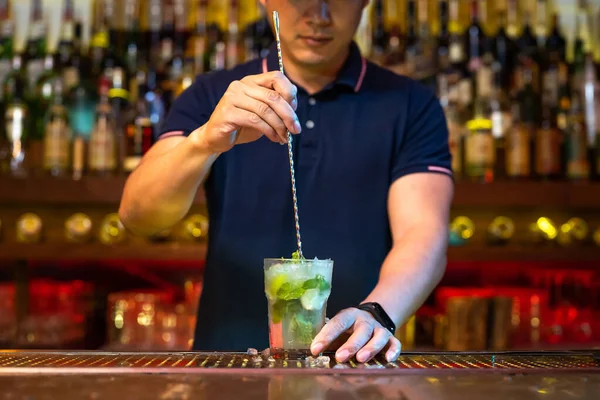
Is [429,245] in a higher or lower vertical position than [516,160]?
lower

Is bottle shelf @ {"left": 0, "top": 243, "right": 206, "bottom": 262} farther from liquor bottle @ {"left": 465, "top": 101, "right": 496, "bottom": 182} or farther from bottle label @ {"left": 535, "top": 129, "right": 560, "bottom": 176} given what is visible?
bottle label @ {"left": 535, "top": 129, "right": 560, "bottom": 176}

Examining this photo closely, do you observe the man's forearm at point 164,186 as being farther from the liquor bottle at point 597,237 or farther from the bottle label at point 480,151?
the liquor bottle at point 597,237

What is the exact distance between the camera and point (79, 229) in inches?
100

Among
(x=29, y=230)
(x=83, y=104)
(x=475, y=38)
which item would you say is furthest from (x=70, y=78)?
(x=475, y=38)

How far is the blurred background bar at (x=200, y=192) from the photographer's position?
2482 mm

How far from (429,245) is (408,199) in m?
0.13

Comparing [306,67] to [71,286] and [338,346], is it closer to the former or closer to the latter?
[338,346]

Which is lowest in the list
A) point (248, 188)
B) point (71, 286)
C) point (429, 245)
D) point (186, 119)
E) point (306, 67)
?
point (71, 286)

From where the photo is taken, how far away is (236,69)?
1.69 metres

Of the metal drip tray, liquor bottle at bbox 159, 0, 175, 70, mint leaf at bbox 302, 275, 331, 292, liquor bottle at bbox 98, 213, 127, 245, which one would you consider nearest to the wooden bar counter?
the metal drip tray

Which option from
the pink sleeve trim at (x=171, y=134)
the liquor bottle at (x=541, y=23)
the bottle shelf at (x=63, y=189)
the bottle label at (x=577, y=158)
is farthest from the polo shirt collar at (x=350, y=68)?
the liquor bottle at (x=541, y=23)

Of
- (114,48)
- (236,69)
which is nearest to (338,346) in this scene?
(236,69)

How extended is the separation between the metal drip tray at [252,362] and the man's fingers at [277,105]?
33cm

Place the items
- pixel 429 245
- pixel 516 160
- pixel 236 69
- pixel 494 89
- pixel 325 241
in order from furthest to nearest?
1. pixel 494 89
2. pixel 516 160
3. pixel 236 69
4. pixel 325 241
5. pixel 429 245
